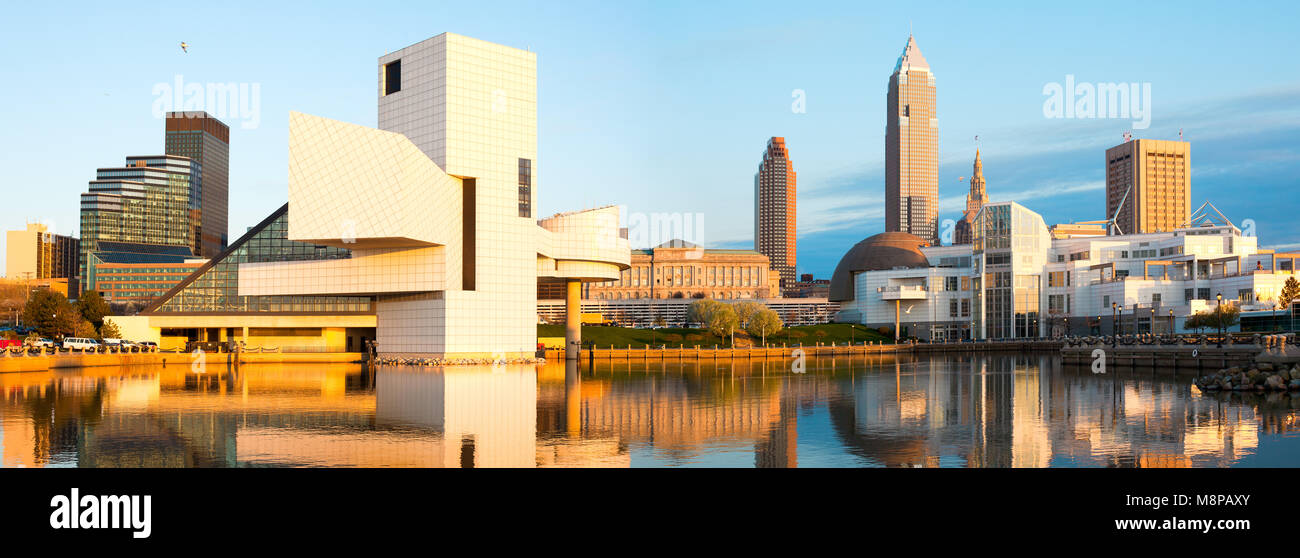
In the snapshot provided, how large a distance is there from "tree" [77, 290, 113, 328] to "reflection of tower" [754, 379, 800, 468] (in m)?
75.7

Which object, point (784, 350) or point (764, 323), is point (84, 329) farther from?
point (764, 323)

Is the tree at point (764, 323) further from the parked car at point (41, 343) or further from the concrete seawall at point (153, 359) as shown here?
the parked car at point (41, 343)

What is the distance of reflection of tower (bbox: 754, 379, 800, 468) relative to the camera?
23.4 meters

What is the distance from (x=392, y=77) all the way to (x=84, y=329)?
118 ft

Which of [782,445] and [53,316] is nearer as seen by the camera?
[782,445]

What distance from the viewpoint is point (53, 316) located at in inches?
3314

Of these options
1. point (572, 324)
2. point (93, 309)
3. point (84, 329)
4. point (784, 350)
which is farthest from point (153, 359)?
point (784, 350)

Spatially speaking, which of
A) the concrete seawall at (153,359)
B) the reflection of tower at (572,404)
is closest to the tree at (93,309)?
the concrete seawall at (153,359)

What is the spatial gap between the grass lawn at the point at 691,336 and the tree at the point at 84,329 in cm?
4062

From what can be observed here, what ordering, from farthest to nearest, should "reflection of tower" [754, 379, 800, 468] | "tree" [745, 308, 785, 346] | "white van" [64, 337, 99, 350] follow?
"tree" [745, 308, 785, 346] → "white van" [64, 337, 99, 350] → "reflection of tower" [754, 379, 800, 468]

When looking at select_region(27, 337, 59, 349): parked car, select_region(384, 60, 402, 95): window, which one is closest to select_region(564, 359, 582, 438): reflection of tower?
select_region(384, 60, 402, 95): window

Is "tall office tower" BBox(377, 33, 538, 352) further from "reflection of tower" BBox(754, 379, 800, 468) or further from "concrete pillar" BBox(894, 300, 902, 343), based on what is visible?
"concrete pillar" BBox(894, 300, 902, 343)
